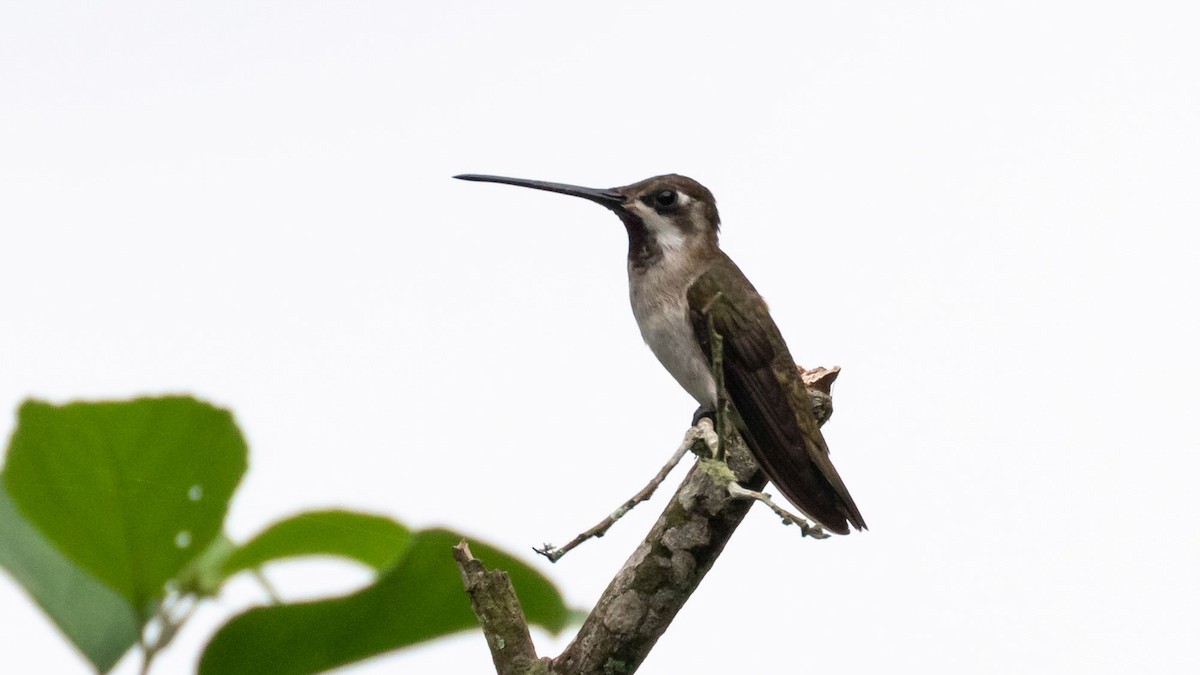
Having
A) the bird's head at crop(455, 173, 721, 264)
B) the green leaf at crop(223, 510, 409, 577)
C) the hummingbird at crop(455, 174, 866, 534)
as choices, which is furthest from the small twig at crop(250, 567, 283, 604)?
the bird's head at crop(455, 173, 721, 264)

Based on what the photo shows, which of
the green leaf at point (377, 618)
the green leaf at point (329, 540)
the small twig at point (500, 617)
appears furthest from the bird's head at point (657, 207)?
the green leaf at point (329, 540)

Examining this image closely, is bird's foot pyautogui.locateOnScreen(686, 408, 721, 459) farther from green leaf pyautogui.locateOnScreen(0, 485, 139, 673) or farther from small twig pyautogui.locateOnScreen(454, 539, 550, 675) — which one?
green leaf pyautogui.locateOnScreen(0, 485, 139, 673)

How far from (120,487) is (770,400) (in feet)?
13.7

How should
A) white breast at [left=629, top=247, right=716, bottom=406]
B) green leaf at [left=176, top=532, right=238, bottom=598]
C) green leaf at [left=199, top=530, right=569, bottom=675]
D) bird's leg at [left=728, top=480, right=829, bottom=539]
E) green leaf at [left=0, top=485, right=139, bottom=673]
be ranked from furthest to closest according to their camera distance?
white breast at [left=629, top=247, right=716, bottom=406]
bird's leg at [left=728, top=480, right=829, bottom=539]
green leaf at [left=199, top=530, right=569, bottom=675]
green leaf at [left=176, top=532, right=238, bottom=598]
green leaf at [left=0, top=485, right=139, bottom=673]

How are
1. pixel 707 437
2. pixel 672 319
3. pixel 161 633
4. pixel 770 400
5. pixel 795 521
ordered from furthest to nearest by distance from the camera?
pixel 672 319 → pixel 770 400 → pixel 707 437 → pixel 795 521 → pixel 161 633

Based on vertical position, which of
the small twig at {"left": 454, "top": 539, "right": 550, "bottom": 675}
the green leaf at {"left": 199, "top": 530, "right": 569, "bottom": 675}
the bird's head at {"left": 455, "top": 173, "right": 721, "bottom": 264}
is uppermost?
the bird's head at {"left": 455, "top": 173, "right": 721, "bottom": 264}

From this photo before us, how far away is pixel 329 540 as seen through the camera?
264 cm

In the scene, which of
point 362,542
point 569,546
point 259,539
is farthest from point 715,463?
point 259,539

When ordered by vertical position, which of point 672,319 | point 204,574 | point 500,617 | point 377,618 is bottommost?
point 500,617

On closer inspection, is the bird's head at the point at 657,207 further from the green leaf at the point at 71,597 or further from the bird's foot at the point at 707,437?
the green leaf at the point at 71,597

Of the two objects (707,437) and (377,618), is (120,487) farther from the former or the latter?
(707,437)

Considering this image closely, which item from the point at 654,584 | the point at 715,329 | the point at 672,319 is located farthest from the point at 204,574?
the point at 672,319

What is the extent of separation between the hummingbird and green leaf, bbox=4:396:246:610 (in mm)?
3292

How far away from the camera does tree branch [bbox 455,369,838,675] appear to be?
4395 mm
